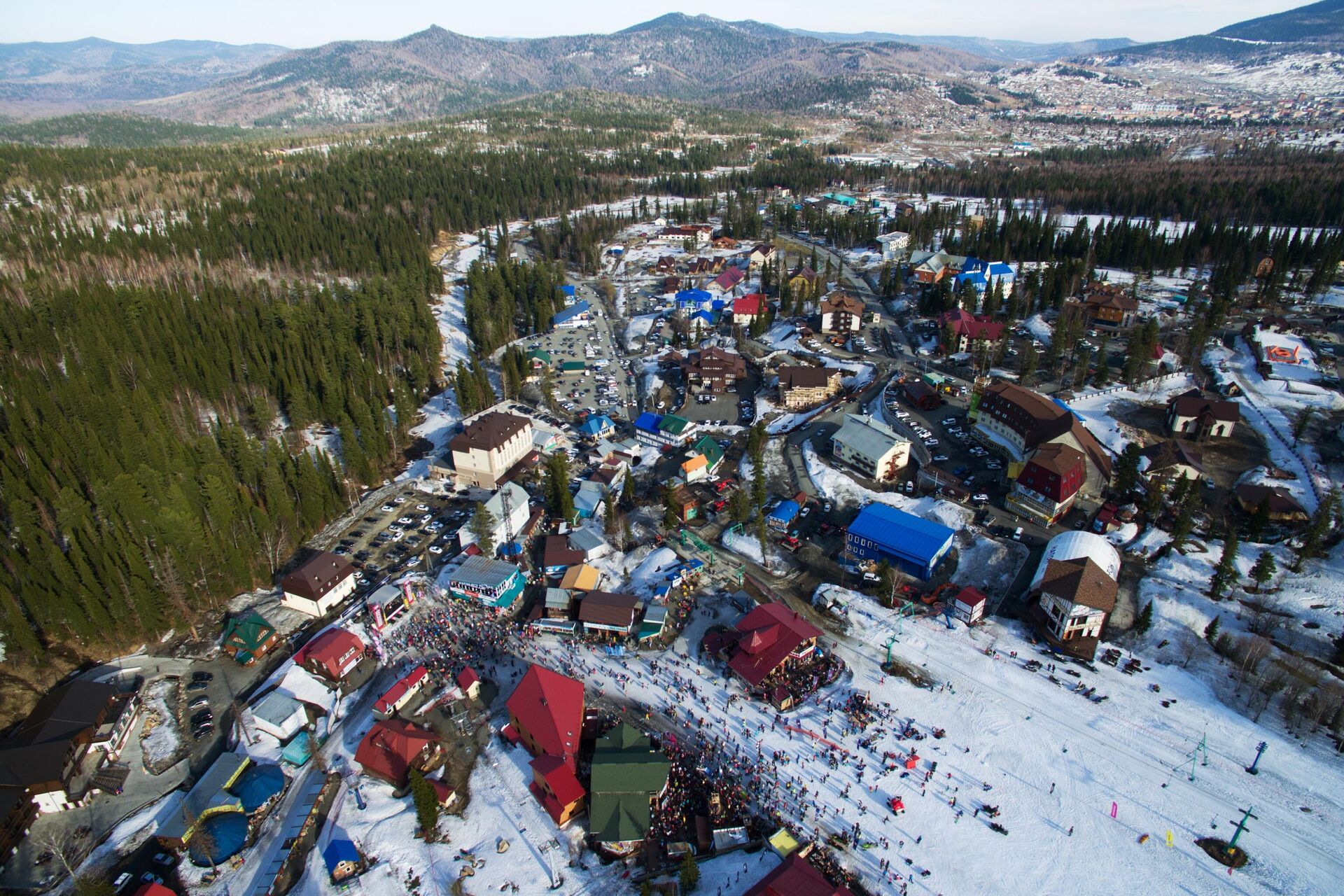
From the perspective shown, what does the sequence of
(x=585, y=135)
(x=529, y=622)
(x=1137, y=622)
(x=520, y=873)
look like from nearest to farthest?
(x=520, y=873)
(x=1137, y=622)
(x=529, y=622)
(x=585, y=135)

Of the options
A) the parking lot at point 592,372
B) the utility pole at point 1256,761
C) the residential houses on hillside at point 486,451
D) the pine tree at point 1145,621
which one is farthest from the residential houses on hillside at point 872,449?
the residential houses on hillside at point 486,451

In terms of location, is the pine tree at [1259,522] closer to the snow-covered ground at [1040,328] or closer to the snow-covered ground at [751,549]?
the snow-covered ground at [751,549]

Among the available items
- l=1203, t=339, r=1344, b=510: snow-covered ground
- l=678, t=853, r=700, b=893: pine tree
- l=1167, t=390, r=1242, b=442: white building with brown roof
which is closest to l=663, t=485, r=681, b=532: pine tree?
l=678, t=853, r=700, b=893: pine tree

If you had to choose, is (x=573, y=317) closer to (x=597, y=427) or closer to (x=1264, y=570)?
(x=597, y=427)

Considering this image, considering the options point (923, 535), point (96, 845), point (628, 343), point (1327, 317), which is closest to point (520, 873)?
point (96, 845)

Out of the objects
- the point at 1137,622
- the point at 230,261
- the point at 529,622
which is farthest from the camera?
the point at 230,261

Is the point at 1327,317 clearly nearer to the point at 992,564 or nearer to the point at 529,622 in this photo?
the point at 992,564

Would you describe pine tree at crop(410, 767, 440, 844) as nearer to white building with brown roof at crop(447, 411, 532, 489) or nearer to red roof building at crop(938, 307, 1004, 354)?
white building with brown roof at crop(447, 411, 532, 489)
